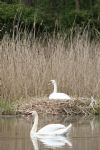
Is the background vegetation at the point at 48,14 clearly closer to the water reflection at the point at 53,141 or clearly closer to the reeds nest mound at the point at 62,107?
the reeds nest mound at the point at 62,107

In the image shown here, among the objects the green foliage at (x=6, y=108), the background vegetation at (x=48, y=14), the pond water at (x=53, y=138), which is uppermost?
the background vegetation at (x=48, y=14)

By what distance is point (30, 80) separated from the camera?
1930 centimetres

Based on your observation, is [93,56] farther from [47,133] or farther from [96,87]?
[47,133]

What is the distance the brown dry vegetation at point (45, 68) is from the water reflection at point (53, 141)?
5.00 m

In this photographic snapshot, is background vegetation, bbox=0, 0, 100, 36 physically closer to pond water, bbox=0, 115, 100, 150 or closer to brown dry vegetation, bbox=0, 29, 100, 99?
brown dry vegetation, bbox=0, 29, 100, 99

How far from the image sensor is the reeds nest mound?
17.8 m

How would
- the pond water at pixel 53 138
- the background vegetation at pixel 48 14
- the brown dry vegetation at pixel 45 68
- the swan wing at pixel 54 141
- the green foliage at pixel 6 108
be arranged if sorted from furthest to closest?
the background vegetation at pixel 48 14, the brown dry vegetation at pixel 45 68, the green foliage at pixel 6 108, the swan wing at pixel 54 141, the pond water at pixel 53 138

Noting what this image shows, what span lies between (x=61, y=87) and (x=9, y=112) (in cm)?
215

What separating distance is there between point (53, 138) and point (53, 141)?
0.49m

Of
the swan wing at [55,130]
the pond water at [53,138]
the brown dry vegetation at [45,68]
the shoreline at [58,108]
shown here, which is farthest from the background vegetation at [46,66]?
the swan wing at [55,130]

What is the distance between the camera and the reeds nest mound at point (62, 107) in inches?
701

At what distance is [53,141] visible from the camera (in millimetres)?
13633

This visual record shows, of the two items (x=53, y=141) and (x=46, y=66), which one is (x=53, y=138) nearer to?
(x=53, y=141)

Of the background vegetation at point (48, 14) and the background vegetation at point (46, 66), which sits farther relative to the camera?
the background vegetation at point (48, 14)
